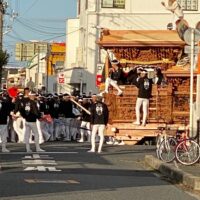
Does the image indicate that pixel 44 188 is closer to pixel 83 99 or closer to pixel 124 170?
pixel 124 170

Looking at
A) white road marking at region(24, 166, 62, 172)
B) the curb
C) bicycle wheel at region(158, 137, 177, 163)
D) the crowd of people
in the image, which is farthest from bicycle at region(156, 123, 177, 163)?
the crowd of people

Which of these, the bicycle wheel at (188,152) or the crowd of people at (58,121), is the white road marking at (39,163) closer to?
the bicycle wheel at (188,152)

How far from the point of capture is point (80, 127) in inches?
1220

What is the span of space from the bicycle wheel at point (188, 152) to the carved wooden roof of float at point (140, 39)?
9062mm

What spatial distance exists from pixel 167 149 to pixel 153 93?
7521 mm

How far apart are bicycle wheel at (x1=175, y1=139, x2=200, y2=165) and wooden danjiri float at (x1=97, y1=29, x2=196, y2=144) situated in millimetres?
7506

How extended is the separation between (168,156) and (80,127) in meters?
12.3

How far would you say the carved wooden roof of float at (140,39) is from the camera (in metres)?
26.9

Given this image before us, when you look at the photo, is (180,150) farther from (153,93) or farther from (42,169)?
(153,93)

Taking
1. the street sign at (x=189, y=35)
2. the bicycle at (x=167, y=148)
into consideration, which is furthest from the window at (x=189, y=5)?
the bicycle at (x=167, y=148)

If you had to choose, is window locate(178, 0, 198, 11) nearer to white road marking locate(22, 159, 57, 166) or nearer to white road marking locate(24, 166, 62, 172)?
white road marking locate(22, 159, 57, 166)

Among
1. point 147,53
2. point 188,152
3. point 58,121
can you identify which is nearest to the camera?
point 188,152

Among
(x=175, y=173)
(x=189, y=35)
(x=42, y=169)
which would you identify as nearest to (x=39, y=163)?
(x=42, y=169)

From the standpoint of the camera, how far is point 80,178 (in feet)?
Result: 50.5
